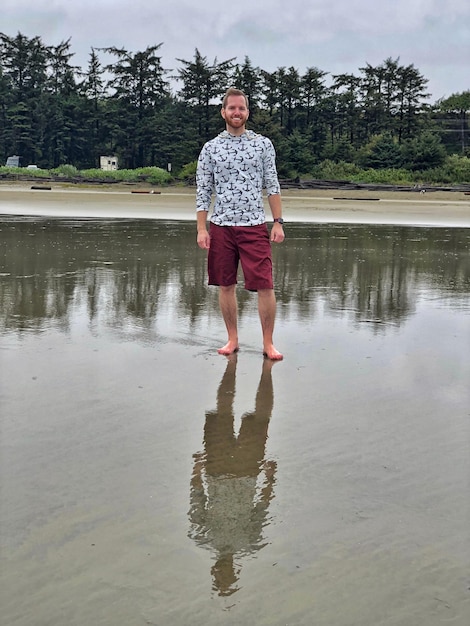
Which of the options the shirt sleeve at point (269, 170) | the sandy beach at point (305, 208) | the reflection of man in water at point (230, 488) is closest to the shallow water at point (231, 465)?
the reflection of man in water at point (230, 488)

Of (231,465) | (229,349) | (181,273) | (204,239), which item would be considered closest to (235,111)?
(204,239)

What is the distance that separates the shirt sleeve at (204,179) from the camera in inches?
202

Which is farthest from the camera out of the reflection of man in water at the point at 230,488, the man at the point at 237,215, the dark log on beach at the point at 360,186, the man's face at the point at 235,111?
the dark log on beach at the point at 360,186

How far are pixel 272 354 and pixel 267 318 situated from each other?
0.30m

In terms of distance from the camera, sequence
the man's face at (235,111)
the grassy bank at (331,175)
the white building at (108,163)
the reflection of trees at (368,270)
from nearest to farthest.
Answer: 1. the man's face at (235,111)
2. the reflection of trees at (368,270)
3. the grassy bank at (331,175)
4. the white building at (108,163)

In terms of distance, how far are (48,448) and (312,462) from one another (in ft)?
3.48

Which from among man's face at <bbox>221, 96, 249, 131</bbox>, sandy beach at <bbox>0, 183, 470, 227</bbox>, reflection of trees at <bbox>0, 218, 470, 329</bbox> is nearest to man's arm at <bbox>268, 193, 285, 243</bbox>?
man's face at <bbox>221, 96, 249, 131</bbox>

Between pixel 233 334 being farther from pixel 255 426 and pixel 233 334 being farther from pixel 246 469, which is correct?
pixel 246 469

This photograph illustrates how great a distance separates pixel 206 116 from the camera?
50.6 meters

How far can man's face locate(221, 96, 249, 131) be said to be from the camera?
4.95 metres

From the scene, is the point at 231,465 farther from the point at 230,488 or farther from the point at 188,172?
the point at 188,172

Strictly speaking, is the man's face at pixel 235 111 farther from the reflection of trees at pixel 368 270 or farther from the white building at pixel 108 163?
the white building at pixel 108 163

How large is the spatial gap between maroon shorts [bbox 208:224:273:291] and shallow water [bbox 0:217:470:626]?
0.45 m

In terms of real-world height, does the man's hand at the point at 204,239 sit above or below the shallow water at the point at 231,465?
above
